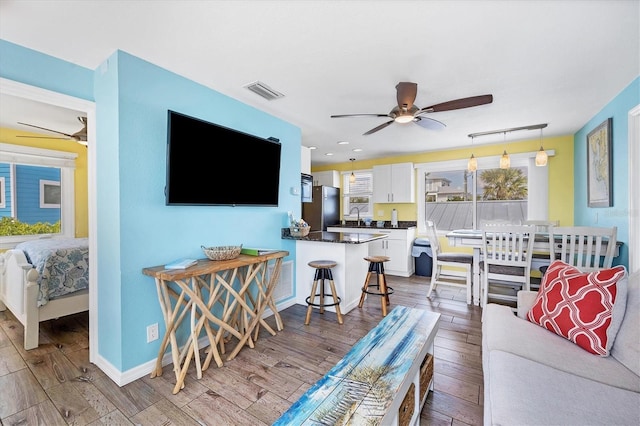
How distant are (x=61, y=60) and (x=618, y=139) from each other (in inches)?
192

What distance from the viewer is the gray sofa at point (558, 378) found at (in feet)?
3.38

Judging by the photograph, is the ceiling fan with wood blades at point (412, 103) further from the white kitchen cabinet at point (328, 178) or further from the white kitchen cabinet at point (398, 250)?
the white kitchen cabinet at point (328, 178)

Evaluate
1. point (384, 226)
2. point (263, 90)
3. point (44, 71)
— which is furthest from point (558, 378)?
point (384, 226)

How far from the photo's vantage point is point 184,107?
2.37m

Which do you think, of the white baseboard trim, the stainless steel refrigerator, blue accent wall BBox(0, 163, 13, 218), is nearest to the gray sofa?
the white baseboard trim

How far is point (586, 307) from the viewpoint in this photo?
1557mm

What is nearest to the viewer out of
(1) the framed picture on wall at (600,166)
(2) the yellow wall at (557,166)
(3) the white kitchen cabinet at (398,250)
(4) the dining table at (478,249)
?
(1) the framed picture on wall at (600,166)

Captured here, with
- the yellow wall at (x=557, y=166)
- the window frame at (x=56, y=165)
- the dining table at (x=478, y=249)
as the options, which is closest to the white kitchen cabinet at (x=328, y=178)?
the yellow wall at (x=557, y=166)

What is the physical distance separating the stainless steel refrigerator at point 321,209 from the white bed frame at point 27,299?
12.5 ft

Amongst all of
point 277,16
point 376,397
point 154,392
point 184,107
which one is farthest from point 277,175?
point 376,397

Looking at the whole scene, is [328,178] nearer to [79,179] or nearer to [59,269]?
[79,179]

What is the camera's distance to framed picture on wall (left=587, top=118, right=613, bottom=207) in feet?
9.41

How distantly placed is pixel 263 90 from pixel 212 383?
8.04 feet

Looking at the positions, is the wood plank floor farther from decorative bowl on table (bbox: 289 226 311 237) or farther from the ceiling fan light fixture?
the ceiling fan light fixture
